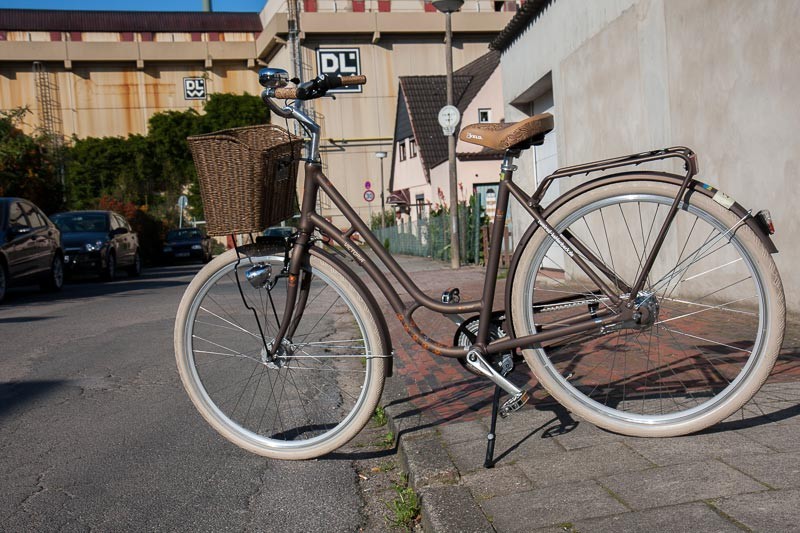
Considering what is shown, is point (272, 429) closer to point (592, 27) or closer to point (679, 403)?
point (679, 403)

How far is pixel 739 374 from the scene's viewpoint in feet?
9.95

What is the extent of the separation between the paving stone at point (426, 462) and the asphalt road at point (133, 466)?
0.25 m

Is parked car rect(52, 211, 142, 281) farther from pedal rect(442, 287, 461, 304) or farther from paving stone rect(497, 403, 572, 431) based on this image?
pedal rect(442, 287, 461, 304)

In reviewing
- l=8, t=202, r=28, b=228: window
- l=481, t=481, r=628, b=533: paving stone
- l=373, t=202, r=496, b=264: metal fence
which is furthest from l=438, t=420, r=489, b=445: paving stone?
l=8, t=202, r=28, b=228: window

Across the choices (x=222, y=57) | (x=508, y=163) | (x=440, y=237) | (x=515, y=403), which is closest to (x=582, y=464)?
(x=515, y=403)

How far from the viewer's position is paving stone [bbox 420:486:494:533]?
2646 millimetres

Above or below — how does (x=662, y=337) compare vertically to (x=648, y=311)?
below

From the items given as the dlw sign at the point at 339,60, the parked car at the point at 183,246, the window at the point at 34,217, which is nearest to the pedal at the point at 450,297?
the window at the point at 34,217

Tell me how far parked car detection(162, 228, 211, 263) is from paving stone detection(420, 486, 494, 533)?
3066cm

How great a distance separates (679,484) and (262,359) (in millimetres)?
1849

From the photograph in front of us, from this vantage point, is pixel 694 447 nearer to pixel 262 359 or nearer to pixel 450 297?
pixel 450 297

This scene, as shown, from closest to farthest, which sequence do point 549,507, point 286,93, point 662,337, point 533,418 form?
point 549,507 → point 286,93 → point 662,337 → point 533,418

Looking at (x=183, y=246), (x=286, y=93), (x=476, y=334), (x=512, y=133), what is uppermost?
(x=286, y=93)

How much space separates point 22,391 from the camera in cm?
571
